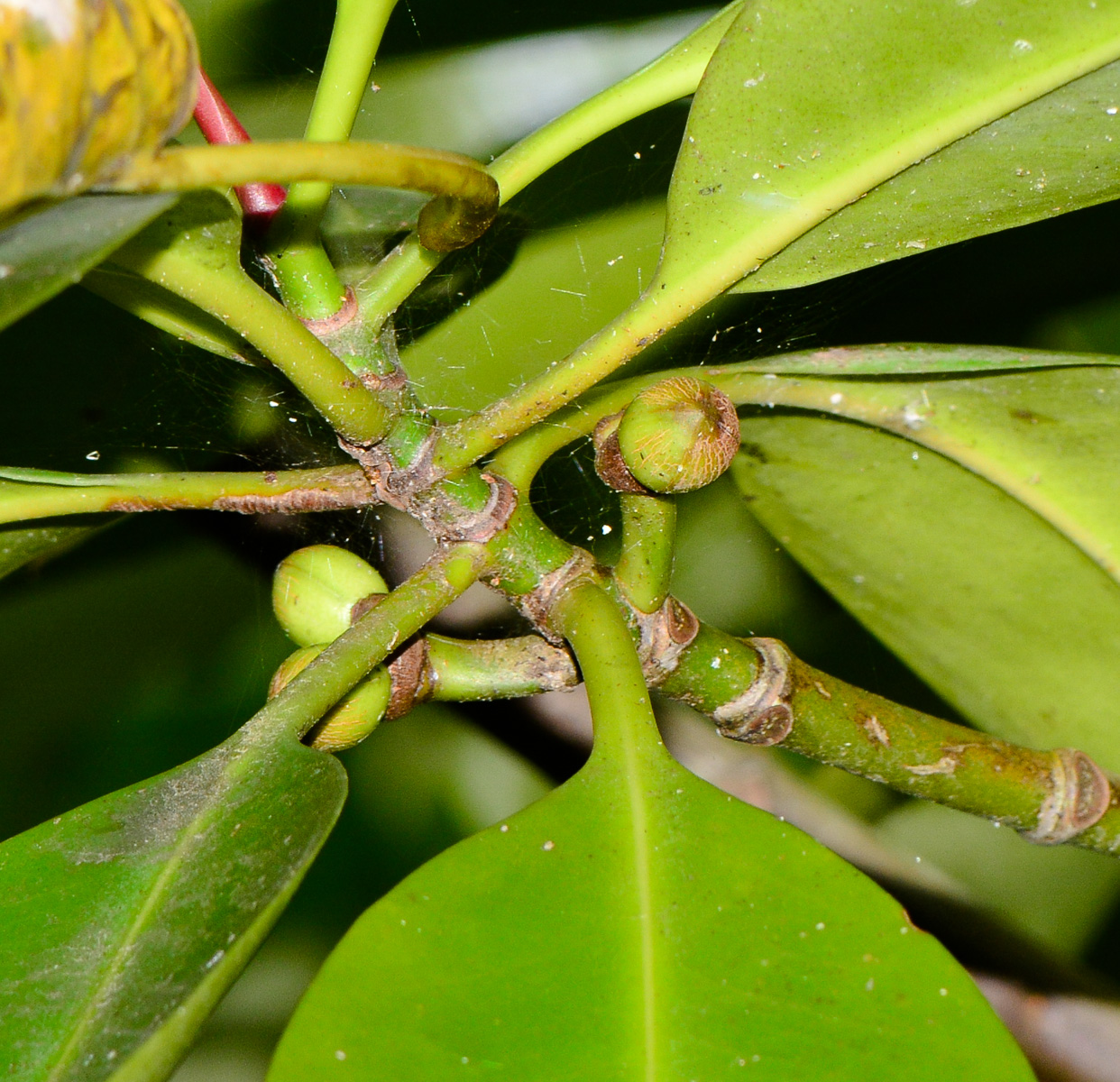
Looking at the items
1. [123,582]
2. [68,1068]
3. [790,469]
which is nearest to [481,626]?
[123,582]

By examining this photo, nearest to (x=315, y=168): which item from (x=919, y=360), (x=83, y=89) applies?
(x=83, y=89)

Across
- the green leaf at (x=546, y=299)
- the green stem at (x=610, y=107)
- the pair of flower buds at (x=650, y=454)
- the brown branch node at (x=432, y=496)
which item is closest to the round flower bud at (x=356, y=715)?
the pair of flower buds at (x=650, y=454)

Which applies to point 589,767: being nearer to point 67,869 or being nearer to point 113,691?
point 67,869

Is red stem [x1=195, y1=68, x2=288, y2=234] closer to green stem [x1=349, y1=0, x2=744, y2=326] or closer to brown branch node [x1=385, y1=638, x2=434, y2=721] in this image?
green stem [x1=349, y1=0, x2=744, y2=326]

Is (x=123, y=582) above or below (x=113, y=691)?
above

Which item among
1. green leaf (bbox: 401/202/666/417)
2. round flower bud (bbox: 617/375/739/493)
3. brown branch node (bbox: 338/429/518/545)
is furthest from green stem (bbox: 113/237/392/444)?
green leaf (bbox: 401/202/666/417)

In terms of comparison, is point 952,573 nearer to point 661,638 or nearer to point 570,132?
point 661,638

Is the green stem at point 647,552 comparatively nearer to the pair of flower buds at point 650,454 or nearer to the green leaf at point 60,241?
the pair of flower buds at point 650,454
